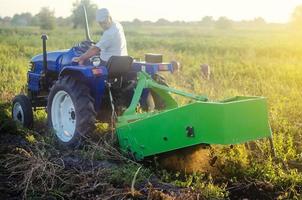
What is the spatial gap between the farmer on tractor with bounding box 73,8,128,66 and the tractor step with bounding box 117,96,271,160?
51.8 inches

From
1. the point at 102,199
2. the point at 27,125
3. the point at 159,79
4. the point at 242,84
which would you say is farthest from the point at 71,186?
the point at 242,84

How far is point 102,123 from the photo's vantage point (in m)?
7.82

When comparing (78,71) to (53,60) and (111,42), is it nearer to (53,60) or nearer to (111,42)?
(111,42)

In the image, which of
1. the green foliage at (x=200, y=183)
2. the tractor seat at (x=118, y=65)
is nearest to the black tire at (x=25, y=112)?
the tractor seat at (x=118, y=65)

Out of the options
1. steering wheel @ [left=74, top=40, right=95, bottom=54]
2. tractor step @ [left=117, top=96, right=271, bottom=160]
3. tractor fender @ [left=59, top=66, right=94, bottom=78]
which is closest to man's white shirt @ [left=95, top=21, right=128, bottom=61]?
tractor fender @ [left=59, top=66, right=94, bottom=78]

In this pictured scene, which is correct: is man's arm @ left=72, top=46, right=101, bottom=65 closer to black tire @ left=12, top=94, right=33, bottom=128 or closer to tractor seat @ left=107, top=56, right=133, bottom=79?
tractor seat @ left=107, top=56, right=133, bottom=79

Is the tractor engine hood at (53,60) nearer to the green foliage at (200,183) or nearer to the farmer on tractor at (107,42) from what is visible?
the farmer on tractor at (107,42)

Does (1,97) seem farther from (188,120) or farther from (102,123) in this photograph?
(188,120)

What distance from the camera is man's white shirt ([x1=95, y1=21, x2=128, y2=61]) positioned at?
6781 mm

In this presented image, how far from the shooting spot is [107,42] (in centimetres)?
679

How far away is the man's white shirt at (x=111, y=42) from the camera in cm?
678

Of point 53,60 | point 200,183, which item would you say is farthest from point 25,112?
point 200,183

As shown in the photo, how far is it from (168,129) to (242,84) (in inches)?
283

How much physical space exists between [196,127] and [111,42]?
222 centimetres
